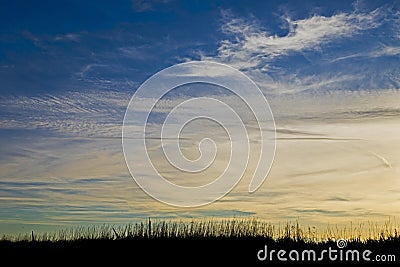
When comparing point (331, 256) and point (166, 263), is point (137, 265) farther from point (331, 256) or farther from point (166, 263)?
point (331, 256)

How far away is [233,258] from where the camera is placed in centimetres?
1886

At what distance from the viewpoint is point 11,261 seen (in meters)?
20.2

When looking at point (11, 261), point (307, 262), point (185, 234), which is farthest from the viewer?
point (185, 234)

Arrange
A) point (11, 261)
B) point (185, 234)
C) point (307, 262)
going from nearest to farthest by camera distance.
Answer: point (307, 262)
point (11, 261)
point (185, 234)

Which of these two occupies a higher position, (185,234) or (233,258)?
(185,234)

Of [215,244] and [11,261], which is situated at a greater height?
[215,244]

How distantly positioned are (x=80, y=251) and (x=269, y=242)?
21.7 ft

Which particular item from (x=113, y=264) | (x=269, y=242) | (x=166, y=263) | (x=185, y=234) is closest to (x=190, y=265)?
(x=166, y=263)

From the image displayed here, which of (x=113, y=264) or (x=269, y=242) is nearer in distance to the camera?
(x=113, y=264)

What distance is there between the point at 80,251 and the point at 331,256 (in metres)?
8.61

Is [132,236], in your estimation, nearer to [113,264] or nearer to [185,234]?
[185,234]

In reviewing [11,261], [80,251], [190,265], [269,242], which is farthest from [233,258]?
[11,261]

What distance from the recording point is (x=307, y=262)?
17.9 metres

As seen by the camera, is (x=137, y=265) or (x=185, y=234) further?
(x=185, y=234)
